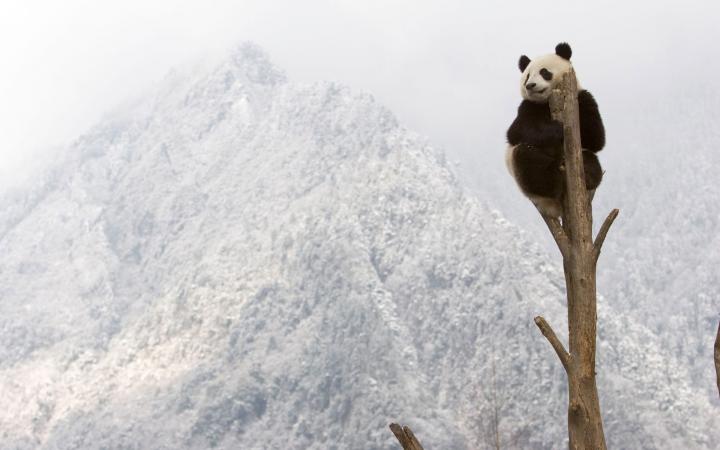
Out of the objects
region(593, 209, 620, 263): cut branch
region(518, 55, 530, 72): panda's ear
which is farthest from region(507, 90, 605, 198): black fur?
region(518, 55, 530, 72): panda's ear

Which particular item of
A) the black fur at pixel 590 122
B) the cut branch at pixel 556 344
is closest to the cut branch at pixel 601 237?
the cut branch at pixel 556 344

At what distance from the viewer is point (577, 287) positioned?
7.71 meters

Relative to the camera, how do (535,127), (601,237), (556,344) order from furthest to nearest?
(535,127) → (601,237) → (556,344)

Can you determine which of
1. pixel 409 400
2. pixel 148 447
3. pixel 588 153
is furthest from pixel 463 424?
pixel 588 153

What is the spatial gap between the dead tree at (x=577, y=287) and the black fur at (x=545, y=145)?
1.14 meters

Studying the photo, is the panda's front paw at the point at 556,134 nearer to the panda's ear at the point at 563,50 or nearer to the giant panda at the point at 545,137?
the giant panda at the point at 545,137

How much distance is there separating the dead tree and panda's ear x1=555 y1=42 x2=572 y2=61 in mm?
1541

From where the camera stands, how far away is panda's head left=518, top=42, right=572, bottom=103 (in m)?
9.52

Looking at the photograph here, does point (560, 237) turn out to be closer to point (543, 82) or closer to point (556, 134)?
point (556, 134)

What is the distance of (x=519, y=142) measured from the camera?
9906mm

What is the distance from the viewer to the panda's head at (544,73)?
9.52 meters

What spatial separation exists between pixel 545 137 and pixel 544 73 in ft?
2.06

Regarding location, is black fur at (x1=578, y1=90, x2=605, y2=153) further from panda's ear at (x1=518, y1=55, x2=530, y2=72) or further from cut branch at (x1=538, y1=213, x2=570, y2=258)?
cut branch at (x1=538, y1=213, x2=570, y2=258)

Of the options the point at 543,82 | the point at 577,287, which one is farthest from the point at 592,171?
the point at 577,287
